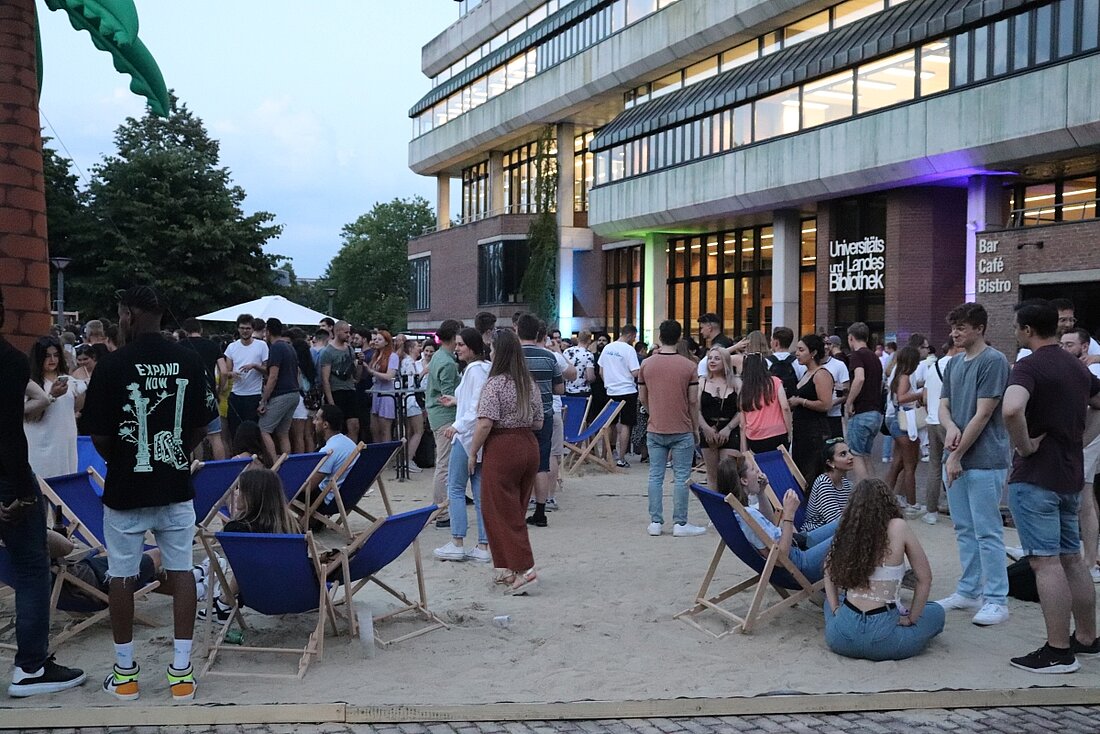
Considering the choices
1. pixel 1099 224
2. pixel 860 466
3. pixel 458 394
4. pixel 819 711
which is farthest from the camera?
pixel 1099 224

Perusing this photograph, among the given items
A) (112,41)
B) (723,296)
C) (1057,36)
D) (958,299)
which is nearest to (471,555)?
A: (112,41)

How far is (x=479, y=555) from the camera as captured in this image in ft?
25.7

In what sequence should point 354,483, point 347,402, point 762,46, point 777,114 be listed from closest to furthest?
1. point 354,483
2. point 347,402
3. point 777,114
4. point 762,46

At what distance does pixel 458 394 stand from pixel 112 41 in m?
4.37

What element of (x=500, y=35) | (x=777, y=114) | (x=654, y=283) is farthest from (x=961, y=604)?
(x=500, y=35)

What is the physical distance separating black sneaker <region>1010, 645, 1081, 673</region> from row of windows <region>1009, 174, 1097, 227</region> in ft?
65.6

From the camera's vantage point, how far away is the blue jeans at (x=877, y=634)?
5.28 meters

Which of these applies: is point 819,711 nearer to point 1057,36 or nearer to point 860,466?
point 860,466

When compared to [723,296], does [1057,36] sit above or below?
above

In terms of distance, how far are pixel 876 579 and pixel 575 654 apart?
1684 mm

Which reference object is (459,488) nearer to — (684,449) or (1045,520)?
(684,449)

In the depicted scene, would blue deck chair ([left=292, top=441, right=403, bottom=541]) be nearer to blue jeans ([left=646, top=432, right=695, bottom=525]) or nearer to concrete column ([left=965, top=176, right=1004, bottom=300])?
blue jeans ([left=646, top=432, right=695, bottom=525])

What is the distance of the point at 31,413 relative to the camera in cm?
657

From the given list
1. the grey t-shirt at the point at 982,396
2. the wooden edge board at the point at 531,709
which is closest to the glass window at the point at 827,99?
the grey t-shirt at the point at 982,396
